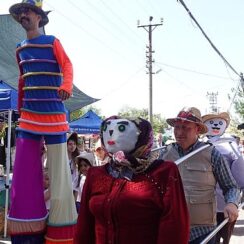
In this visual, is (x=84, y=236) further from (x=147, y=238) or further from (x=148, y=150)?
(x=148, y=150)

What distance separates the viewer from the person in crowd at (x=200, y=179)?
2711 millimetres

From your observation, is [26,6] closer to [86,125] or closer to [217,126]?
[217,126]

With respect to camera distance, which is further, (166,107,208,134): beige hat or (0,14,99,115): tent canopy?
(0,14,99,115): tent canopy

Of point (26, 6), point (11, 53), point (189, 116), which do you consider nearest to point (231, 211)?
point (189, 116)

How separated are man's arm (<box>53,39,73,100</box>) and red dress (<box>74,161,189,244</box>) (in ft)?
3.93

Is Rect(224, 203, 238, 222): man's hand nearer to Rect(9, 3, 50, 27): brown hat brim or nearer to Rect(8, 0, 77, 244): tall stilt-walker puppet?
Rect(8, 0, 77, 244): tall stilt-walker puppet

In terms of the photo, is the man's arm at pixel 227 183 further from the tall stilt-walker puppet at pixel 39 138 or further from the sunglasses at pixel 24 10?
the sunglasses at pixel 24 10

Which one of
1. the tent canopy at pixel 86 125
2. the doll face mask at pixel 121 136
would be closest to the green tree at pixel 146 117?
the doll face mask at pixel 121 136

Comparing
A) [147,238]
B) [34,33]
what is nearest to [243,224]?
[34,33]

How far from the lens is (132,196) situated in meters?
1.84

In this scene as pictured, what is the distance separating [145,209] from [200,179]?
1.03 m

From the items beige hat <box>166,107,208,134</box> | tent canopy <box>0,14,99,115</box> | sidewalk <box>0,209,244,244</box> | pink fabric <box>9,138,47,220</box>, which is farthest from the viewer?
tent canopy <box>0,14,99,115</box>

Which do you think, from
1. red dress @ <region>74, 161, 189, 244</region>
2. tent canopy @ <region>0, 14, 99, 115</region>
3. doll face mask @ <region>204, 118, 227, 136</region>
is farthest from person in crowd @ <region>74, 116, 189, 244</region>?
tent canopy @ <region>0, 14, 99, 115</region>

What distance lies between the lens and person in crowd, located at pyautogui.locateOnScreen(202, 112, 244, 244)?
3293mm
